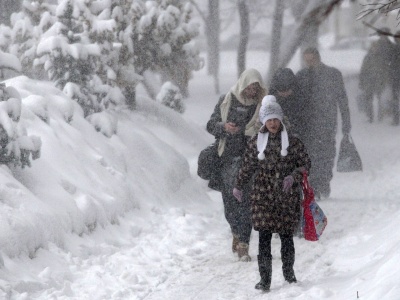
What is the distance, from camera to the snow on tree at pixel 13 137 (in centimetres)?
849

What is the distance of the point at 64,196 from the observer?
9070 mm

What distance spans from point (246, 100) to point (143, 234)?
1973mm

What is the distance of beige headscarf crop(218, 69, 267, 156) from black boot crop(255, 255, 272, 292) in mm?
1917

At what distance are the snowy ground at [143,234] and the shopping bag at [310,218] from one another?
43 centimetres

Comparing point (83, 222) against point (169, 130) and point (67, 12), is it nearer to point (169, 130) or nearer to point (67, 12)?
point (67, 12)

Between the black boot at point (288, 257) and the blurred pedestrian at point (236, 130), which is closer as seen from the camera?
the black boot at point (288, 257)

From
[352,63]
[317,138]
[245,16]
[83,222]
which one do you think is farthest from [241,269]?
[352,63]

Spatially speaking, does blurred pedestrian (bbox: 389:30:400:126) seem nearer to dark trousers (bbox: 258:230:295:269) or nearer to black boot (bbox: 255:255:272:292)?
dark trousers (bbox: 258:230:295:269)

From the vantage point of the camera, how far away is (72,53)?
11992 millimetres

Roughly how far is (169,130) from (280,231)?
29.6 ft

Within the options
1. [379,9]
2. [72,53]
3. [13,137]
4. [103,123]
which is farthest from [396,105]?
[379,9]

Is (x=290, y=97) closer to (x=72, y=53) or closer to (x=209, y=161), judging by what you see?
(x=209, y=161)

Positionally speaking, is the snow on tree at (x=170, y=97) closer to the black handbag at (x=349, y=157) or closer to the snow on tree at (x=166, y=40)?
the snow on tree at (x=166, y=40)

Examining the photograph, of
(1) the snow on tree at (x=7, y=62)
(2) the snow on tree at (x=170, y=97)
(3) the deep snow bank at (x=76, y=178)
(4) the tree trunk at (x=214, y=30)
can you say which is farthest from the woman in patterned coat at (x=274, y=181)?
(4) the tree trunk at (x=214, y=30)
